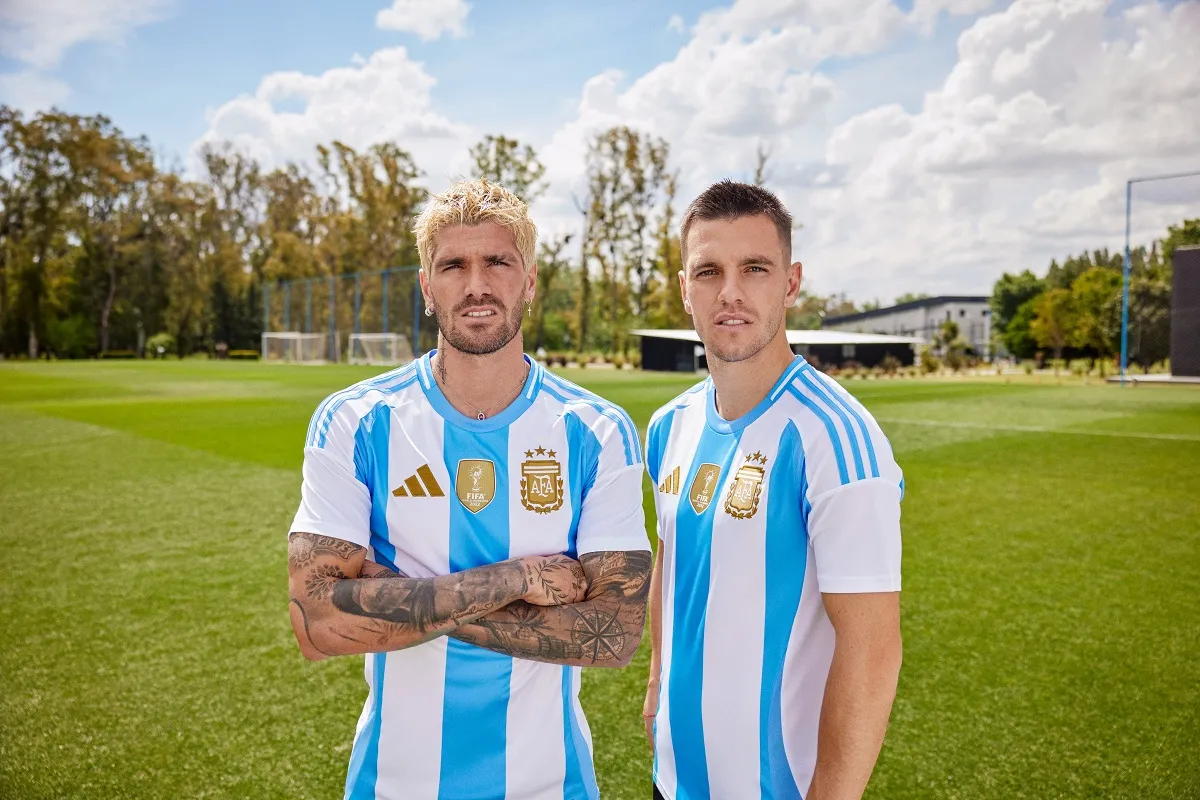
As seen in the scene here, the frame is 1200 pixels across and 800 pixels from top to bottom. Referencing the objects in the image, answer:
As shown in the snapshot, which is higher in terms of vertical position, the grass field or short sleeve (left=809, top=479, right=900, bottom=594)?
short sleeve (left=809, top=479, right=900, bottom=594)

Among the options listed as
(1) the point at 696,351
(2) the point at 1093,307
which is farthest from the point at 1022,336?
(1) the point at 696,351

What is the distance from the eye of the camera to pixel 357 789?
213 cm

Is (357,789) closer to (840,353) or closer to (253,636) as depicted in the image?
(253,636)

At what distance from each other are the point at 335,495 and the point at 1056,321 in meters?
61.5

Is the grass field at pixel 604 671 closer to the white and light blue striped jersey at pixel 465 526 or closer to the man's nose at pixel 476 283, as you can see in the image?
the white and light blue striped jersey at pixel 465 526

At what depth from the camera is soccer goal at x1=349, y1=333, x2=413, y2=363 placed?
4722 centimetres

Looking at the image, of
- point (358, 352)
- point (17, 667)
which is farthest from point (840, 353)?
point (17, 667)

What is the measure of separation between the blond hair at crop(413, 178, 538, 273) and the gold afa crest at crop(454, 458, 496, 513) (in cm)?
52

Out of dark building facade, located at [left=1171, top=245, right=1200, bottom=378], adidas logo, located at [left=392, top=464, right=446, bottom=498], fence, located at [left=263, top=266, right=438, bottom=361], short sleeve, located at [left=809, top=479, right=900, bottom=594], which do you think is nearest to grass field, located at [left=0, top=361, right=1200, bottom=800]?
adidas logo, located at [left=392, top=464, right=446, bottom=498]

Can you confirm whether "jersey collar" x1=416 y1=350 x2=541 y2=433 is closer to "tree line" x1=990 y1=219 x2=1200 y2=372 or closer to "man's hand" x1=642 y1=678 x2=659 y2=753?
"man's hand" x1=642 y1=678 x2=659 y2=753

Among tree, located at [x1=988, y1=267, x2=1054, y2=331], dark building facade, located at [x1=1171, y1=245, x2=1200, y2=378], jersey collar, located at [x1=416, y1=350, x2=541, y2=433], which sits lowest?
jersey collar, located at [x1=416, y1=350, x2=541, y2=433]

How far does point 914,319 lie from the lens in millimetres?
75688

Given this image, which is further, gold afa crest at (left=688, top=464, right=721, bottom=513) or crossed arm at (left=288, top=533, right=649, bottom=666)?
gold afa crest at (left=688, top=464, right=721, bottom=513)

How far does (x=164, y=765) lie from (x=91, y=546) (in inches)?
176
